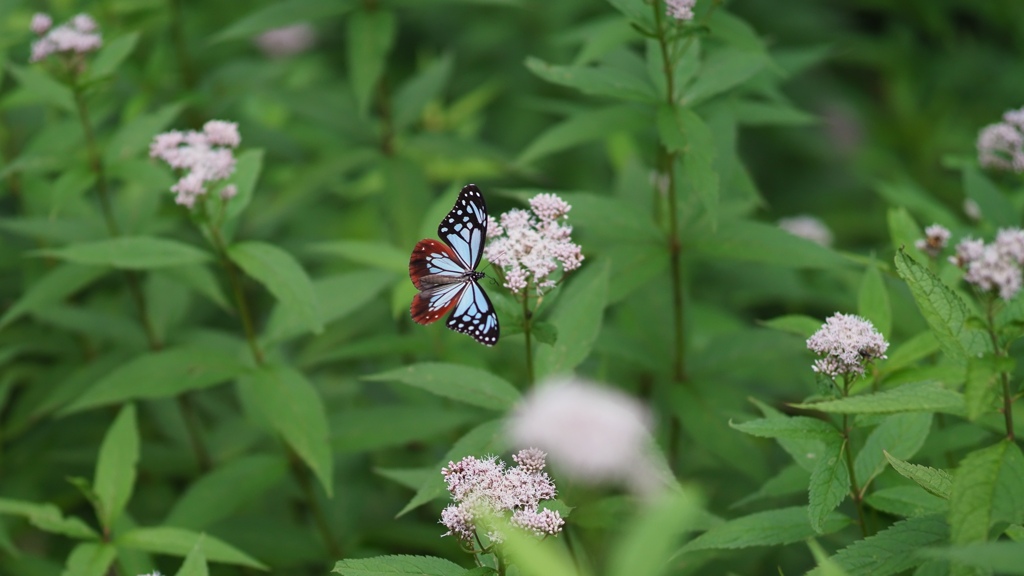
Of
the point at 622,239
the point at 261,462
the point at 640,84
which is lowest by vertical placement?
the point at 261,462

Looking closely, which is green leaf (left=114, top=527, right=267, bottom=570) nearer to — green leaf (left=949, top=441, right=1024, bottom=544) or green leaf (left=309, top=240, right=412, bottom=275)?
green leaf (left=309, top=240, right=412, bottom=275)

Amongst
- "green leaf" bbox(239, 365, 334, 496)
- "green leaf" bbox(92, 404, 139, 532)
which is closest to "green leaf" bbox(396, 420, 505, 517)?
"green leaf" bbox(239, 365, 334, 496)

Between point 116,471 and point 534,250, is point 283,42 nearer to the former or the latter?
point 116,471

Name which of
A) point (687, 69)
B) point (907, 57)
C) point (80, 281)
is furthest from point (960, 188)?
point (80, 281)

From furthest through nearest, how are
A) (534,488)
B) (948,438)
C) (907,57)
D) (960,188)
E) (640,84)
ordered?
(907,57), (960,188), (640,84), (948,438), (534,488)

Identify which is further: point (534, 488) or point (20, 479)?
point (20, 479)

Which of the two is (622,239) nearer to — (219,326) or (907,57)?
(219,326)
